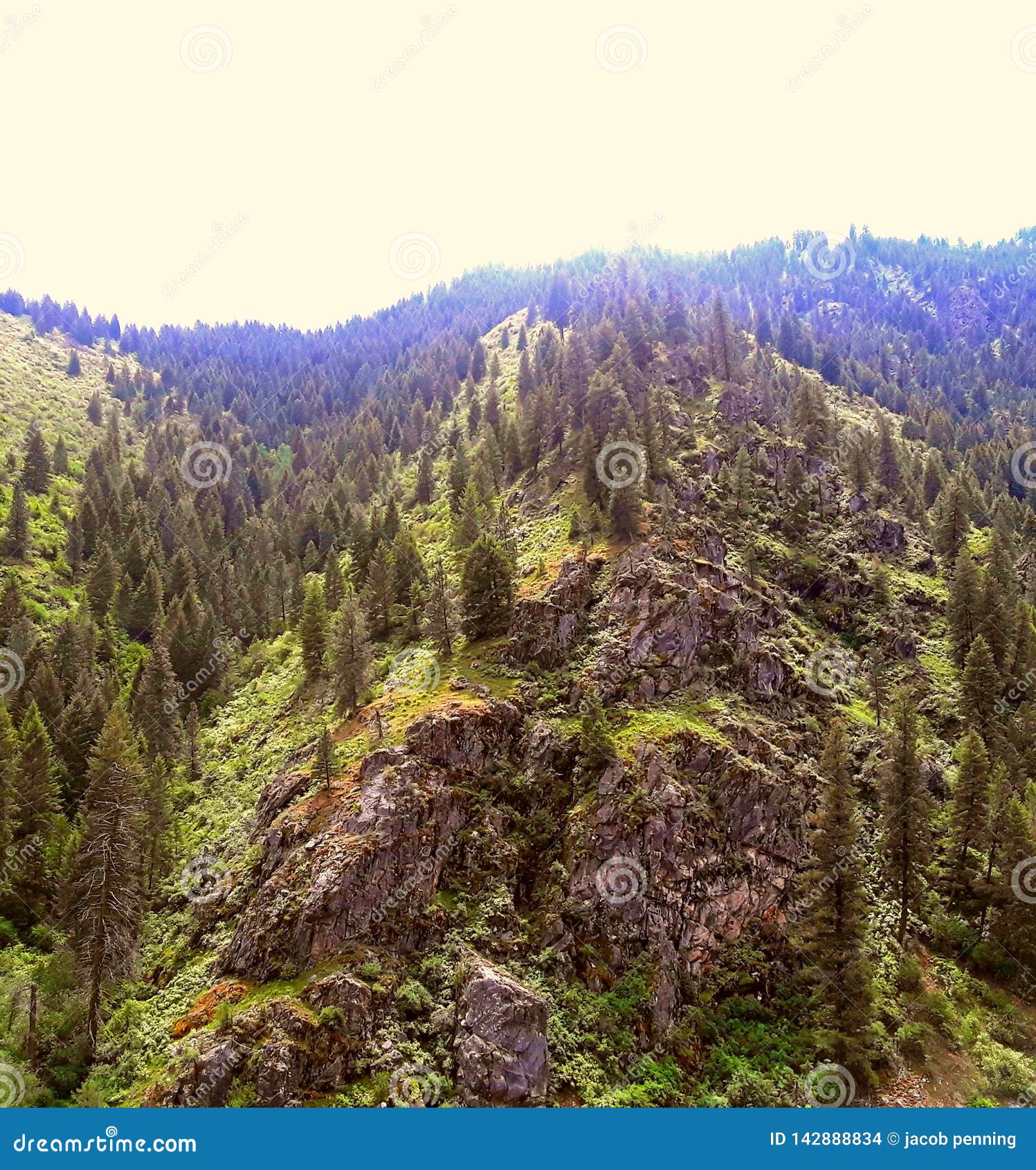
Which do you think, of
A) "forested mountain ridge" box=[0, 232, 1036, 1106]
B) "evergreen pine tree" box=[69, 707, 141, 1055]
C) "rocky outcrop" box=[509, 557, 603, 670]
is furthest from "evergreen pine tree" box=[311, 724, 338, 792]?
"rocky outcrop" box=[509, 557, 603, 670]

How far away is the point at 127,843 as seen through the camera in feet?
117

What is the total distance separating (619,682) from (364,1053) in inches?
1110

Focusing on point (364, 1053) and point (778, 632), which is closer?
point (364, 1053)

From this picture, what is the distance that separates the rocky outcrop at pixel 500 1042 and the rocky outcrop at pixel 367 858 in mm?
5065

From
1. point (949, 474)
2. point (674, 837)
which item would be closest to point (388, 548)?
point (674, 837)

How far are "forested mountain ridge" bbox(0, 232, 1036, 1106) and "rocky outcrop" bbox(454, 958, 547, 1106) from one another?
0.17 metres

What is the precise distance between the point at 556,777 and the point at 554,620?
1334 cm

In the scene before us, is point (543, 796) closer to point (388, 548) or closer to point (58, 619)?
point (388, 548)

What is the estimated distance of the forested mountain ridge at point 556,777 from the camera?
3453 cm

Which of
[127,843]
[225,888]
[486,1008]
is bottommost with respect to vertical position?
[486,1008]

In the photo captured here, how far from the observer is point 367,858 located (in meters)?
39.6

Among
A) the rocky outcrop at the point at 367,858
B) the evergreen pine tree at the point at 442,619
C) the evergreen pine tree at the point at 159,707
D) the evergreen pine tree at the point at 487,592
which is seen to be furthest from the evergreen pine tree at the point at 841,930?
the evergreen pine tree at the point at 159,707

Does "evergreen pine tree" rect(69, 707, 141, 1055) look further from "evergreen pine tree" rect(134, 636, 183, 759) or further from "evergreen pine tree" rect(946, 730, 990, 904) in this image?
"evergreen pine tree" rect(946, 730, 990, 904)

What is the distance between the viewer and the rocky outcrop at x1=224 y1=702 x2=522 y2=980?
123 ft
